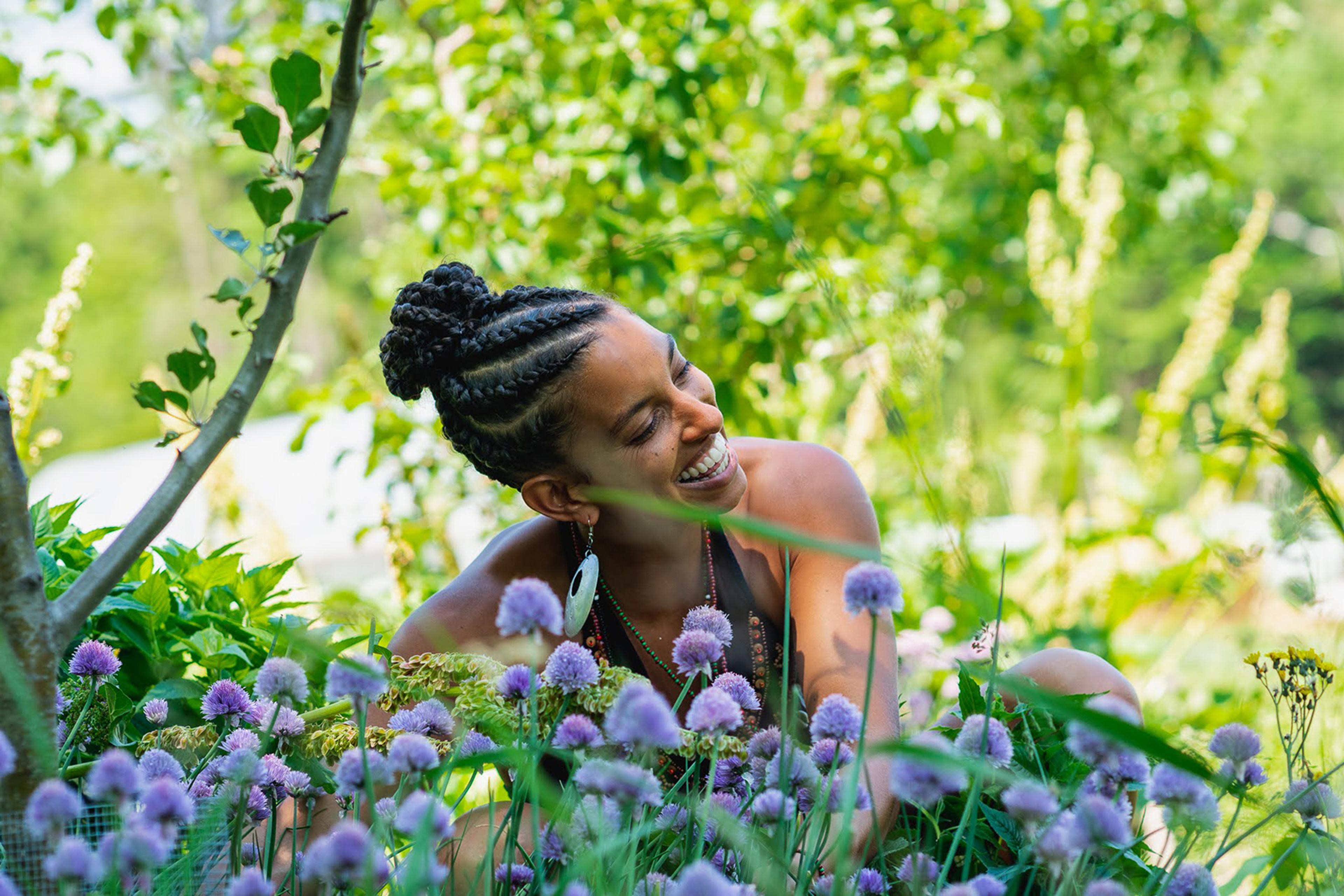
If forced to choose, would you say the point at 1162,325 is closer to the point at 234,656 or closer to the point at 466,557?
the point at 466,557

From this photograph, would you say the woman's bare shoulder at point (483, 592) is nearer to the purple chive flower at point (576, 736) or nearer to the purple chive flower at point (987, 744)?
the purple chive flower at point (576, 736)

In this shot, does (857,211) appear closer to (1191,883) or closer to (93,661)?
(93,661)

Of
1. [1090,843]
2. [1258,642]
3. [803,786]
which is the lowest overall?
[1258,642]

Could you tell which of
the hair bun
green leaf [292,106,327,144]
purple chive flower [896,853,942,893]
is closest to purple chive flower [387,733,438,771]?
purple chive flower [896,853,942,893]

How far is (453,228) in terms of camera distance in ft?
11.7

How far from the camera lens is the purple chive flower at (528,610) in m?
0.80

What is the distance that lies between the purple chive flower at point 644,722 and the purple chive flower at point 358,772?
6.9 inches

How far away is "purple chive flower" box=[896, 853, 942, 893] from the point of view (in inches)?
31.7

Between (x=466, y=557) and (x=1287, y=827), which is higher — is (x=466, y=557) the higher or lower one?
the lower one

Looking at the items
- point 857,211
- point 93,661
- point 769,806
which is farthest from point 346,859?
point 857,211

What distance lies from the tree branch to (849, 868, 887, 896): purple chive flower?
0.67m

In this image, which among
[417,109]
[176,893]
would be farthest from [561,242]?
[176,893]

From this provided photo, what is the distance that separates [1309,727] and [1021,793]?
2.00 feet

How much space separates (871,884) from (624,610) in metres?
0.89
